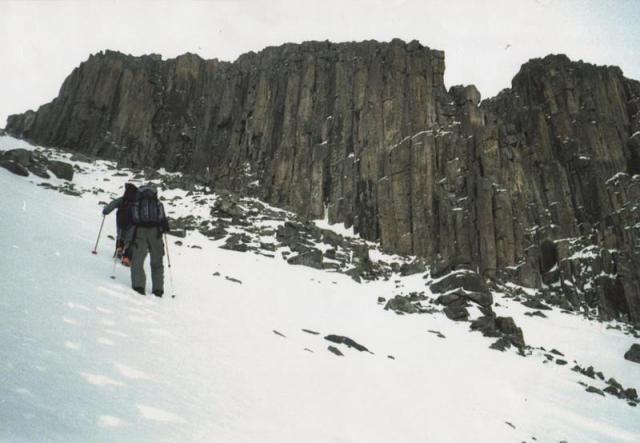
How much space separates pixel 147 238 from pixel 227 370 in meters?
4.32

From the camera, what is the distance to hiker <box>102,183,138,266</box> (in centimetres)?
963

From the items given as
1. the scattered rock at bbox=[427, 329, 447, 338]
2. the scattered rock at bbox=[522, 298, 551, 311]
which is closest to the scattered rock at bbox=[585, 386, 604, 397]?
the scattered rock at bbox=[427, 329, 447, 338]

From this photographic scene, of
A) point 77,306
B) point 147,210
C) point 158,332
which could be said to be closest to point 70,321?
point 77,306

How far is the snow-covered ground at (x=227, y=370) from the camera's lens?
10.2 feet

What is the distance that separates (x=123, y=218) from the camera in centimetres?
1045

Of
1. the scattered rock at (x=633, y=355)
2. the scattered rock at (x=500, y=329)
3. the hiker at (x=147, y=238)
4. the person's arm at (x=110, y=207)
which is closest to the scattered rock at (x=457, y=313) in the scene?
the scattered rock at (x=500, y=329)

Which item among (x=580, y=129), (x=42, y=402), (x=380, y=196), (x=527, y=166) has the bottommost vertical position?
(x=42, y=402)

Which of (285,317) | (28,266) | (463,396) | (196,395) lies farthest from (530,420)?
(28,266)

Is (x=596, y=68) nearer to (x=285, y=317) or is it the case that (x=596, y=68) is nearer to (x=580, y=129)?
(x=580, y=129)

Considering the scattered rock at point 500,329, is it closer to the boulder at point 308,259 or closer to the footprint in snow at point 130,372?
the boulder at point 308,259

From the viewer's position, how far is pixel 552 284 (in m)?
36.8

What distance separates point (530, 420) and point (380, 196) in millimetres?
37800

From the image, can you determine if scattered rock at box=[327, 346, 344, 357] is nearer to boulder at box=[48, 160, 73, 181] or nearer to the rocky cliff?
the rocky cliff

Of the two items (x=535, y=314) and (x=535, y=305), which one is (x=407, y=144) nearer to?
(x=535, y=305)
